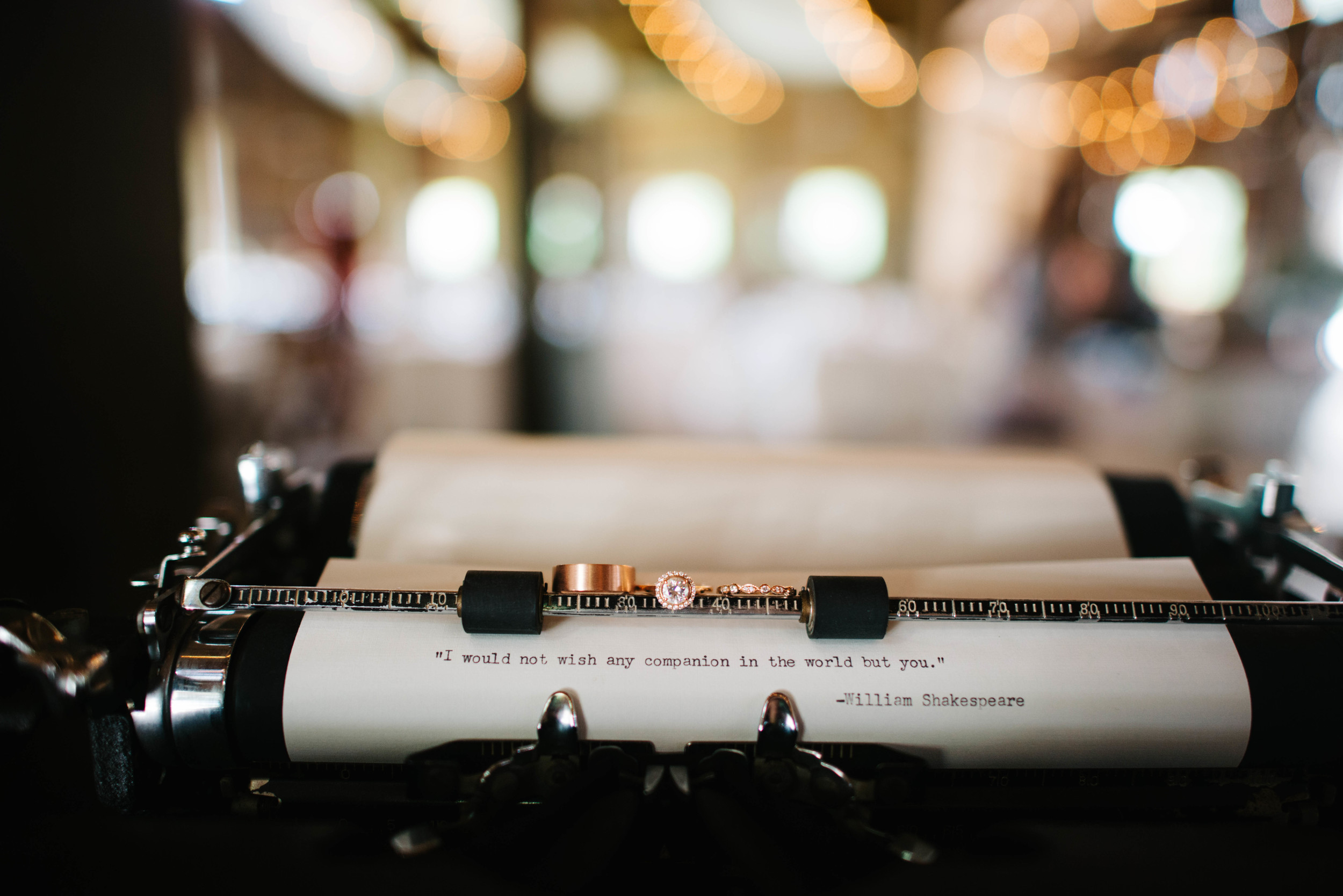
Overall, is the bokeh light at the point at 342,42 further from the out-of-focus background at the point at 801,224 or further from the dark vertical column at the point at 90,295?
the dark vertical column at the point at 90,295

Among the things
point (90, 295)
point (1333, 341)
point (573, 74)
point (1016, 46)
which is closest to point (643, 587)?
point (90, 295)

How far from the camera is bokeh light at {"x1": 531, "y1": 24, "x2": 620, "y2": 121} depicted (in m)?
3.33

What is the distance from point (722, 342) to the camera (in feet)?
13.3

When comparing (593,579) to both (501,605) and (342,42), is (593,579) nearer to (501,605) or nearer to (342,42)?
(501,605)

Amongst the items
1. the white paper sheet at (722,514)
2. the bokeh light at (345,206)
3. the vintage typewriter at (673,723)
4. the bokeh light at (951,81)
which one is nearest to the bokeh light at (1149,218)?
the bokeh light at (951,81)

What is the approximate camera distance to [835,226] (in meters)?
4.06

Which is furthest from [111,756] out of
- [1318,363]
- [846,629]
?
[1318,363]

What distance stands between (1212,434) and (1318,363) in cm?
55

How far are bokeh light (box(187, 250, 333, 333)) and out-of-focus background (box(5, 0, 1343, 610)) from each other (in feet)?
0.07

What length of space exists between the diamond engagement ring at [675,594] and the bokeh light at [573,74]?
340 centimetres

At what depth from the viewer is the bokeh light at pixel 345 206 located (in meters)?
3.33

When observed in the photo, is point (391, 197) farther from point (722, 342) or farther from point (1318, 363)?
point (1318, 363)

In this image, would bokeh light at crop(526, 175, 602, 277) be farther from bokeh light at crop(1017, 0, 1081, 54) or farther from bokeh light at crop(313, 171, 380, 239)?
bokeh light at crop(1017, 0, 1081, 54)

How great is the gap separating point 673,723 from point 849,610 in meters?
0.17
